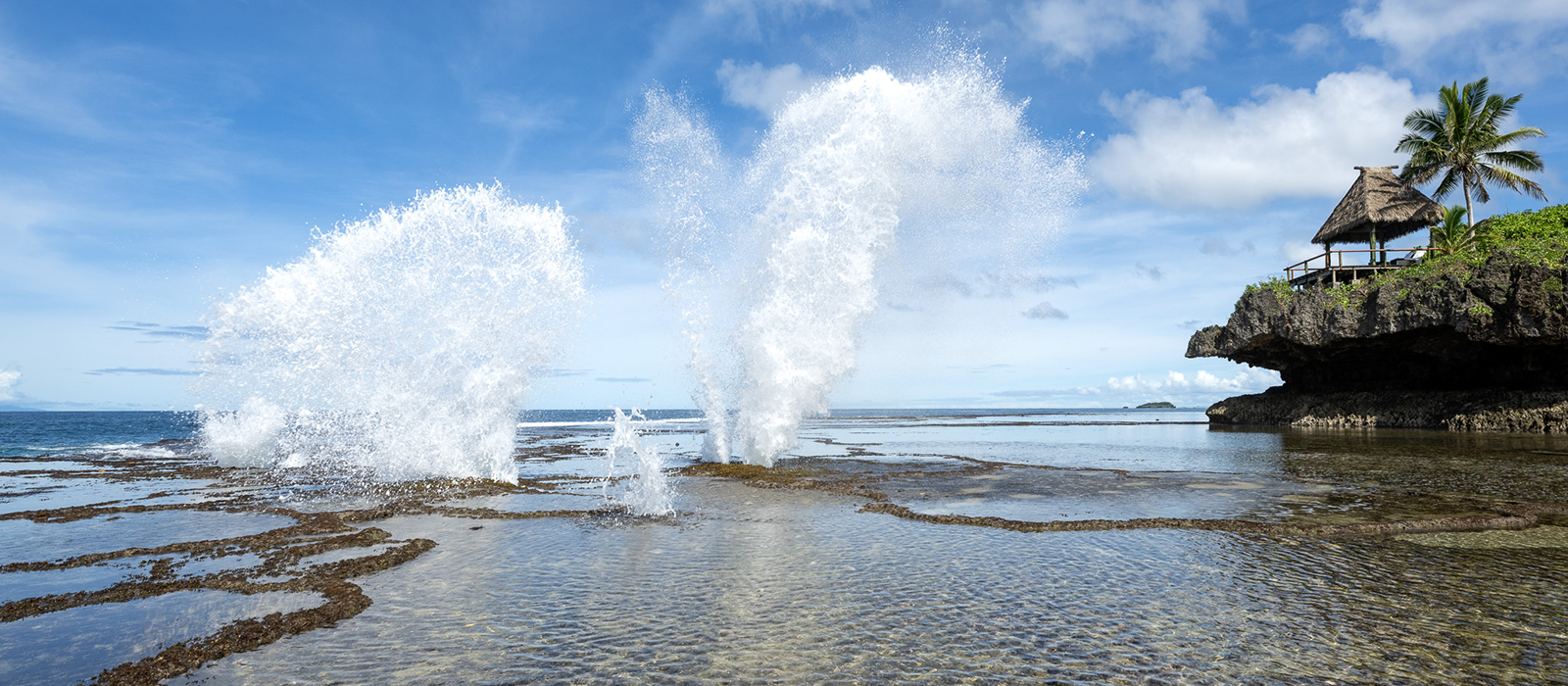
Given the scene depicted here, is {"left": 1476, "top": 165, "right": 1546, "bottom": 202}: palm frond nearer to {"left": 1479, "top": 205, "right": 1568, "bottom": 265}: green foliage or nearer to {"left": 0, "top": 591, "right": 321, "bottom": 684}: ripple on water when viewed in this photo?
{"left": 1479, "top": 205, "right": 1568, "bottom": 265}: green foliage

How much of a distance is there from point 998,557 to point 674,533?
4.78m

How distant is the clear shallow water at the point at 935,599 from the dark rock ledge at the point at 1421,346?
69.9 feet

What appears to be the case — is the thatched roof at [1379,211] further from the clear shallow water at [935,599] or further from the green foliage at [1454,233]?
the clear shallow water at [935,599]

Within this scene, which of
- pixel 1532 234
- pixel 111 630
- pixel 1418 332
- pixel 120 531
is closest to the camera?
pixel 111 630

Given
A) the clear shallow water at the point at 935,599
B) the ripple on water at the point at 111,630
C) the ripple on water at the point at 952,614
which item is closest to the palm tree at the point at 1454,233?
the clear shallow water at the point at 935,599

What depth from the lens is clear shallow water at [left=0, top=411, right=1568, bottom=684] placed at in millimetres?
5336

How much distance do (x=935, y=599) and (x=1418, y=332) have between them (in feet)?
124

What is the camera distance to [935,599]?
23.4 ft

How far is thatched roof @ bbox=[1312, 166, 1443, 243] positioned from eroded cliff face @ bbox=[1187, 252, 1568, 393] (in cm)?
597

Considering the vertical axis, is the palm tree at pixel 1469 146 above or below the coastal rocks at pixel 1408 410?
above

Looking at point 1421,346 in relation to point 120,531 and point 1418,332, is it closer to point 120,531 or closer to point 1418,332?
point 1418,332

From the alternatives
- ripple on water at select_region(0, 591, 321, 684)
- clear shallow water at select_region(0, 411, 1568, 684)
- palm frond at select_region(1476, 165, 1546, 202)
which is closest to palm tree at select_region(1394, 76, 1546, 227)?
palm frond at select_region(1476, 165, 1546, 202)

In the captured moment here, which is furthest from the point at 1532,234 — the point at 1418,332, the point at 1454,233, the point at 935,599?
the point at 935,599

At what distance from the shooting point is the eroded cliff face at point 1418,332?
1129 inches
